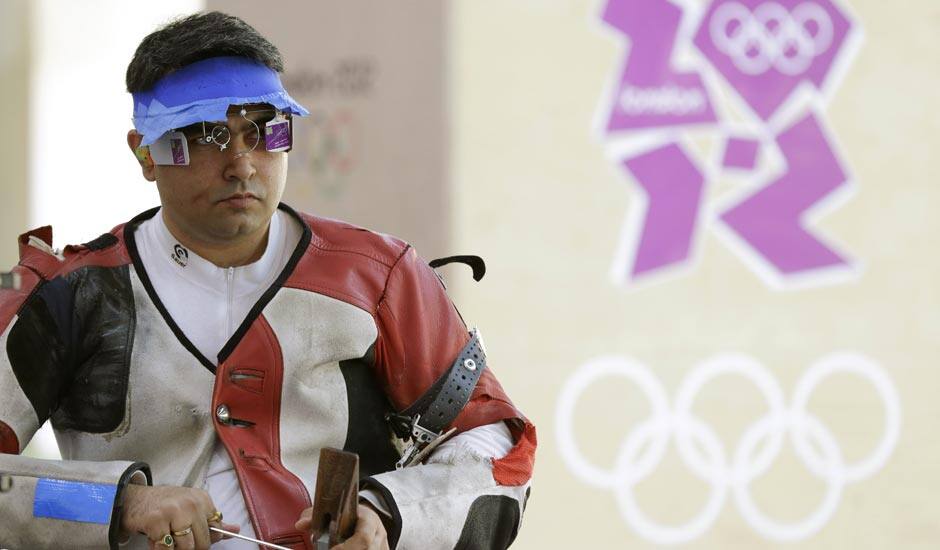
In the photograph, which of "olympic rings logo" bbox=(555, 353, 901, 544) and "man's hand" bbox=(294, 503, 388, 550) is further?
"olympic rings logo" bbox=(555, 353, 901, 544)

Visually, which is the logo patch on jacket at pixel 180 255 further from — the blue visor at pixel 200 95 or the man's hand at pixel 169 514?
the man's hand at pixel 169 514

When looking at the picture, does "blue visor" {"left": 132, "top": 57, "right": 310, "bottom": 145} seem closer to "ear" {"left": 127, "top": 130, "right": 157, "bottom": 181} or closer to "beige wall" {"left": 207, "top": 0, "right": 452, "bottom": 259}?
"ear" {"left": 127, "top": 130, "right": 157, "bottom": 181}

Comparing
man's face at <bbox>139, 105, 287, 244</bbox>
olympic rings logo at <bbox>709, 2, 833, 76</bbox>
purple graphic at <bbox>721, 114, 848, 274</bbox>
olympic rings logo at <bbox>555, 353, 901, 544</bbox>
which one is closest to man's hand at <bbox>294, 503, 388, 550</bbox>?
man's face at <bbox>139, 105, 287, 244</bbox>

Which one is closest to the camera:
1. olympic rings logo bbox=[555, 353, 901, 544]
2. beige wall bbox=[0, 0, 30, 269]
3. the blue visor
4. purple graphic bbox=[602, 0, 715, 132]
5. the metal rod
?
the metal rod

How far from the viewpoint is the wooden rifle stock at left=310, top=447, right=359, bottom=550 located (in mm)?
2168

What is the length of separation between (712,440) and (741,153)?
116cm

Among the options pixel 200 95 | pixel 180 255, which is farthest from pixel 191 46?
pixel 180 255

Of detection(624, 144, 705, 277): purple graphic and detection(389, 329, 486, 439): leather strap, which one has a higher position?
detection(389, 329, 486, 439): leather strap

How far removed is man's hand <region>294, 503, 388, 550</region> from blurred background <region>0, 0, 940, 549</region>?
3824 mm

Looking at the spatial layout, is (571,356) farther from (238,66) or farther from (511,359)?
(238,66)

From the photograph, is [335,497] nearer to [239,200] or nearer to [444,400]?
[444,400]

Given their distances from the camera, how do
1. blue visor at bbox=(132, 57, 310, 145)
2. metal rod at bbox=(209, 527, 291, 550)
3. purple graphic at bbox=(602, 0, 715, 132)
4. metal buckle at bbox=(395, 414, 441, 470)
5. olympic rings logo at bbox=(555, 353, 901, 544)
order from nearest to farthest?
metal rod at bbox=(209, 527, 291, 550)
blue visor at bbox=(132, 57, 310, 145)
metal buckle at bbox=(395, 414, 441, 470)
purple graphic at bbox=(602, 0, 715, 132)
olympic rings logo at bbox=(555, 353, 901, 544)

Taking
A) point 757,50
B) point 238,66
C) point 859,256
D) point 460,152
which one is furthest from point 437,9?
point 238,66

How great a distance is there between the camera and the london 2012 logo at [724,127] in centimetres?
610
